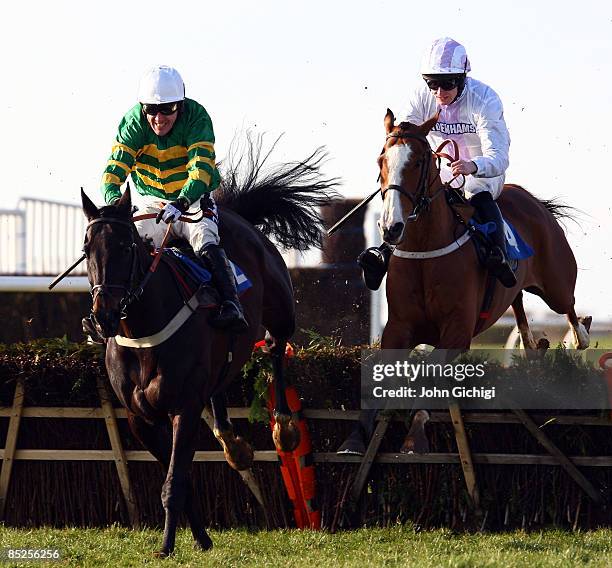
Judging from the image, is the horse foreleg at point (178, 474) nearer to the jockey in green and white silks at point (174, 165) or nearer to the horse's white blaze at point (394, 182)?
the jockey in green and white silks at point (174, 165)

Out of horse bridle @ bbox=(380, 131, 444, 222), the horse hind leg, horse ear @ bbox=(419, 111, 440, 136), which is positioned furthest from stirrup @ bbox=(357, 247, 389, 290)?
the horse hind leg

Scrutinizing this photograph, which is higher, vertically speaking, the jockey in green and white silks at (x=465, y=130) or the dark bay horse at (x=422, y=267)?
the jockey in green and white silks at (x=465, y=130)

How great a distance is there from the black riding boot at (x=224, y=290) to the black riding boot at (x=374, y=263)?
2.85 feet

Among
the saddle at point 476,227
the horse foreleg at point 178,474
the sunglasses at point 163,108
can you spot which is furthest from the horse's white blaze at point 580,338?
the sunglasses at point 163,108

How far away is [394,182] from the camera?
7066mm

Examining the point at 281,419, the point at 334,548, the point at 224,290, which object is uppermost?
the point at 224,290

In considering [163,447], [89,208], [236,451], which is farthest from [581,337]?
[89,208]

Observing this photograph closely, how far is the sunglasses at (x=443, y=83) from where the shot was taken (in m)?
7.78

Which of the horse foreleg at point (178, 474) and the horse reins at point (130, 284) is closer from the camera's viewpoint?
the horse reins at point (130, 284)

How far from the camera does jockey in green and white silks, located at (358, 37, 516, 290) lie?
763cm

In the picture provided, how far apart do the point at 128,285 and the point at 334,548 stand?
6.20 ft

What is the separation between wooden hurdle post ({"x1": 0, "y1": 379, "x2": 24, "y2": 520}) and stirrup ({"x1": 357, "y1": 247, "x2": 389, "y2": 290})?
7.83 ft

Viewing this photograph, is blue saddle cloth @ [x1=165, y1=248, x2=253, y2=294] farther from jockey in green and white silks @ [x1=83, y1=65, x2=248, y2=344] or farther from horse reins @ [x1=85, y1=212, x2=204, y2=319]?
horse reins @ [x1=85, y1=212, x2=204, y2=319]

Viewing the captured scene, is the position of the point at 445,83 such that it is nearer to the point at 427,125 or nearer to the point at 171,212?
the point at 427,125
